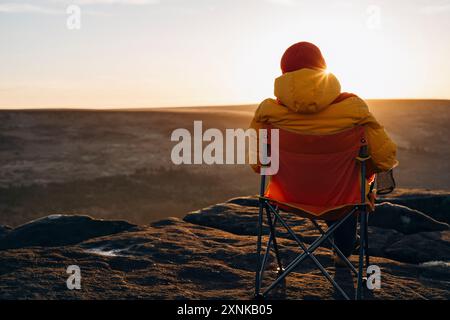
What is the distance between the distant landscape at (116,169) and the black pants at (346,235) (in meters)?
7.55

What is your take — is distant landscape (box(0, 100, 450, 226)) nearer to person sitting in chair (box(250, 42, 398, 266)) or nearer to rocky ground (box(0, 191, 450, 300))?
rocky ground (box(0, 191, 450, 300))

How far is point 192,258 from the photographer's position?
16.6 feet

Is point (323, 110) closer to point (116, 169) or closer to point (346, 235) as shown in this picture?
point (346, 235)

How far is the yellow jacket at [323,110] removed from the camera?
3.79m

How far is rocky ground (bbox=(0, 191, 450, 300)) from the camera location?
418 cm

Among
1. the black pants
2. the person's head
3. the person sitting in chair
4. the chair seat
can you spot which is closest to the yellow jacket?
the person sitting in chair

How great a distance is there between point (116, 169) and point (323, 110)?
13281 millimetres

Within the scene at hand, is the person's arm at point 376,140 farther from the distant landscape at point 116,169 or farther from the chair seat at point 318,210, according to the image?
the distant landscape at point 116,169

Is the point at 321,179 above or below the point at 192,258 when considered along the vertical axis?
above

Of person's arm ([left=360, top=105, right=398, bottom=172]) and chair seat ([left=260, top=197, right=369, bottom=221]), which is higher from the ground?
person's arm ([left=360, top=105, right=398, bottom=172])

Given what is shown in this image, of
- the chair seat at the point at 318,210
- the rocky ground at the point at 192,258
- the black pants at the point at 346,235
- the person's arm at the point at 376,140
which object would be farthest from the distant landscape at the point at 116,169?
the person's arm at the point at 376,140

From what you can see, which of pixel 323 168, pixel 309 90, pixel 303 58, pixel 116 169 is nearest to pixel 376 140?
pixel 323 168

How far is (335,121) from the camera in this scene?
12.6ft

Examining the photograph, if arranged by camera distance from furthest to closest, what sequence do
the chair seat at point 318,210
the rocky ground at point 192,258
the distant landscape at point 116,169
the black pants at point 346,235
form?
the distant landscape at point 116,169
the black pants at point 346,235
the rocky ground at point 192,258
the chair seat at point 318,210
